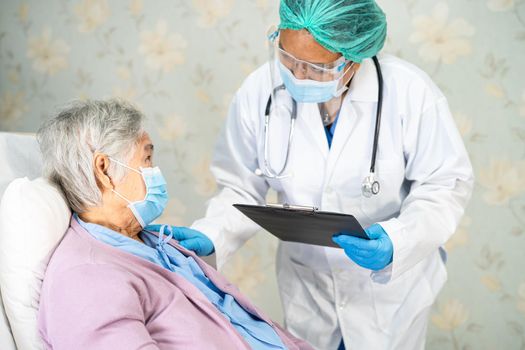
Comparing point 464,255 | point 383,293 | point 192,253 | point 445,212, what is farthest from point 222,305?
point 464,255

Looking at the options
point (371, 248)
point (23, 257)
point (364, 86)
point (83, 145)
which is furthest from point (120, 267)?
point (364, 86)

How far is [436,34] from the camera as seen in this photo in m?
2.21

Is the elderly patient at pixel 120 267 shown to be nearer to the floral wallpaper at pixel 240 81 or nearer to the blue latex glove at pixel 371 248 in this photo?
the blue latex glove at pixel 371 248

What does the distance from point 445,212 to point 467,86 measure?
787mm

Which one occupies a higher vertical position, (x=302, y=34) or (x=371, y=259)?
(x=302, y=34)

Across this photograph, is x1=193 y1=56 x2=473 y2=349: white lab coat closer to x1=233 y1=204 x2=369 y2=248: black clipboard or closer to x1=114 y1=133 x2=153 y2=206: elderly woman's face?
x1=233 y1=204 x2=369 y2=248: black clipboard

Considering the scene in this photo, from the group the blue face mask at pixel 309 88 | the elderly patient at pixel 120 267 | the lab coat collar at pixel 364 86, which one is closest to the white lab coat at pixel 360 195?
the lab coat collar at pixel 364 86

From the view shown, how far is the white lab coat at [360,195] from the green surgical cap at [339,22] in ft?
0.57

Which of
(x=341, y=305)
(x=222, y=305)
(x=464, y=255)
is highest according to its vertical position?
(x=222, y=305)

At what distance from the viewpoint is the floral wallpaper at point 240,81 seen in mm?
2195

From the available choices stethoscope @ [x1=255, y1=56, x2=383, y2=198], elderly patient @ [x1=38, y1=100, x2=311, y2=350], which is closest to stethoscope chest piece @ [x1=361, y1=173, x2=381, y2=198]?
stethoscope @ [x1=255, y1=56, x2=383, y2=198]

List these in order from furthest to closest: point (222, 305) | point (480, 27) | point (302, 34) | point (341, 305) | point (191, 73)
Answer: point (191, 73) < point (480, 27) < point (341, 305) < point (302, 34) < point (222, 305)

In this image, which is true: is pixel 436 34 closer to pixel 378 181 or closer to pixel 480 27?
pixel 480 27

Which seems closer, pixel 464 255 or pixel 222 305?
pixel 222 305
